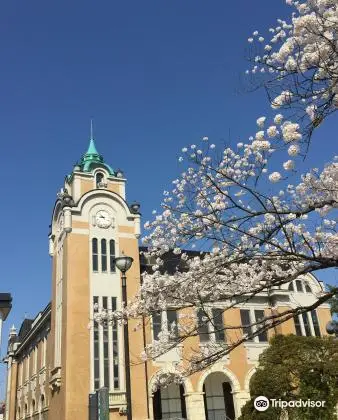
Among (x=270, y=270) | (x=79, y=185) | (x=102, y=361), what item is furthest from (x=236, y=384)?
(x=270, y=270)

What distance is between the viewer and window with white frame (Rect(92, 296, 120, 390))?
24141mm

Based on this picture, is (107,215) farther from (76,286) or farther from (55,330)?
(55,330)

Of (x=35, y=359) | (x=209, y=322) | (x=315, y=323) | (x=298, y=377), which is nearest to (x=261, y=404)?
(x=298, y=377)

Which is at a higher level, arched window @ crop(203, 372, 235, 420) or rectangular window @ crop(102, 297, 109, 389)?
rectangular window @ crop(102, 297, 109, 389)

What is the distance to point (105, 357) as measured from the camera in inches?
976

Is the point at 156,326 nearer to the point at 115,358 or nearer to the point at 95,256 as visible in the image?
the point at 115,358

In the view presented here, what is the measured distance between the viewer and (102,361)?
24.5 metres

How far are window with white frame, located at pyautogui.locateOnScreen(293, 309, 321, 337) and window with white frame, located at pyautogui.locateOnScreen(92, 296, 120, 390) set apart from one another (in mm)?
11612

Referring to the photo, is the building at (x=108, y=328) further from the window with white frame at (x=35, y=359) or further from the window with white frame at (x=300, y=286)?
the window with white frame at (x=35, y=359)

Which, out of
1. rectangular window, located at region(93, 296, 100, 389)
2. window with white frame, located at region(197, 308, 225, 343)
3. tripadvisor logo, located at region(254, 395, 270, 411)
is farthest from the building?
tripadvisor logo, located at region(254, 395, 270, 411)

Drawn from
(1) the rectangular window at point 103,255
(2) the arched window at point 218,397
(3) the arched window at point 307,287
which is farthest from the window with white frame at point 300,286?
(1) the rectangular window at point 103,255

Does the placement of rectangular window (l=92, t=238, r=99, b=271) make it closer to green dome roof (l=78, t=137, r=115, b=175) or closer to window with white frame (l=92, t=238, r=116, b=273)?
window with white frame (l=92, t=238, r=116, b=273)

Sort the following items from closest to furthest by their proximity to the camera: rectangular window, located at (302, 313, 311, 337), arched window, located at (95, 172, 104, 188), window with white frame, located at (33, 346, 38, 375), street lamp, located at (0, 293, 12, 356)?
street lamp, located at (0, 293, 12, 356) → rectangular window, located at (302, 313, 311, 337) → arched window, located at (95, 172, 104, 188) → window with white frame, located at (33, 346, 38, 375)

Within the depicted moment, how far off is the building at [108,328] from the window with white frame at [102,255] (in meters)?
0.06
